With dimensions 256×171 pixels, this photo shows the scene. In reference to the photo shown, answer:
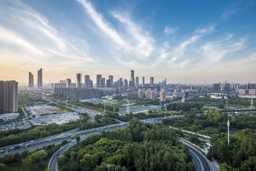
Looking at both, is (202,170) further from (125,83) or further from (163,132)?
(125,83)

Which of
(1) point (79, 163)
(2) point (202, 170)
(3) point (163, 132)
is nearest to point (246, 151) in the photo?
(2) point (202, 170)

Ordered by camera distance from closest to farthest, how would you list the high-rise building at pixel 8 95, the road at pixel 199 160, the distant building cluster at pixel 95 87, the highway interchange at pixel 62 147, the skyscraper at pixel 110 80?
the road at pixel 199 160, the highway interchange at pixel 62 147, the high-rise building at pixel 8 95, the distant building cluster at pixel 95 87, the skyscraper at pixel 110 80

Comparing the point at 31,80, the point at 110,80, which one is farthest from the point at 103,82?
the point at 31,80

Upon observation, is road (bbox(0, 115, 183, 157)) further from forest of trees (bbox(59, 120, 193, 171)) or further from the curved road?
forest of trees (bbox(59, 120, 193, 171))

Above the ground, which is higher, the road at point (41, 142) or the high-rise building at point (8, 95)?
the high-rise building at point (8, 95)

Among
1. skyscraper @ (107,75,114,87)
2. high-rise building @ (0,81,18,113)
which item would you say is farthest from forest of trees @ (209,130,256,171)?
skyscraper @ (107,75,114,87)

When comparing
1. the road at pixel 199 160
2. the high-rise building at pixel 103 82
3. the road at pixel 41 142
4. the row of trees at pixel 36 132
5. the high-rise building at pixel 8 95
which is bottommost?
the road at pixel 199 160

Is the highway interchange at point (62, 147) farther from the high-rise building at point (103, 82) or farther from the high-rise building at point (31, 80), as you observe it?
the high-rise building at point (31, 80)

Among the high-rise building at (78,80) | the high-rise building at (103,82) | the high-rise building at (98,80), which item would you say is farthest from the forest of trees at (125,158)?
the high-rise building at (103,82)

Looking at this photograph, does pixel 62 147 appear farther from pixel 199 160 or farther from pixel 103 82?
pixel 103 82
